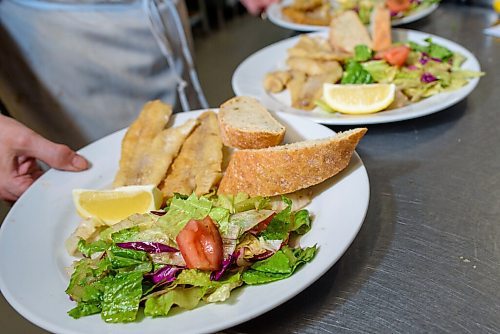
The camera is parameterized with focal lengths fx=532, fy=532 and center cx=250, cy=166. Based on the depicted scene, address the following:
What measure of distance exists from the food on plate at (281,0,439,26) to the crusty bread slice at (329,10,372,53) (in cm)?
22

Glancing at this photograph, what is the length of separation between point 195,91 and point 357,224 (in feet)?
3.57

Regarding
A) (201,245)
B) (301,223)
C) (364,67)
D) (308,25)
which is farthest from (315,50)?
(201,245)

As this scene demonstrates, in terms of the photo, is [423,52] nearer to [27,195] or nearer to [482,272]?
[482,272]

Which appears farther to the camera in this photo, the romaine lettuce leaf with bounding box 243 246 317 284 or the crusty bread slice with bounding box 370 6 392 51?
the crusty bread slice with bounding box 370 6 392 51

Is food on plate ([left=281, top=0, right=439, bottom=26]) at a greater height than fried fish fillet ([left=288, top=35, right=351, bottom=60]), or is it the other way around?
fried fish fillet ([left=288, top=35, right=351, bottom=60])

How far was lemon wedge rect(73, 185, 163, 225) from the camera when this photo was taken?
97cm

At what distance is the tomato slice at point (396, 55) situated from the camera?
4.63 feet

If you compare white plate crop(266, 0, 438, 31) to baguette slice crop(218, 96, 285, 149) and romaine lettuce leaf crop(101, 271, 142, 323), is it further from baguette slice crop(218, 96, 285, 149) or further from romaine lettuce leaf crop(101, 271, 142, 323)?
romaine lettuce leaf crop(101, 271, 142, 323)

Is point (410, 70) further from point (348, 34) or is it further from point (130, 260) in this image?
point (130, 260)

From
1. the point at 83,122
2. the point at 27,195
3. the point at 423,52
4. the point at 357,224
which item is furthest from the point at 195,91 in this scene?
the point at 357,224

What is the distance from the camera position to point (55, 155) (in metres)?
1.10

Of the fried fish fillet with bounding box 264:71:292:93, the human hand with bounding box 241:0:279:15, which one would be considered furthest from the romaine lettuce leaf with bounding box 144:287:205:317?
the human hand with bounding box 241:0:279:15

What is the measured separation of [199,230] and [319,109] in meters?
0.62

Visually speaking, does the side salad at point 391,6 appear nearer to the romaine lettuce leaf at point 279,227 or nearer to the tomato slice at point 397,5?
the tomato slice at point 397,5
